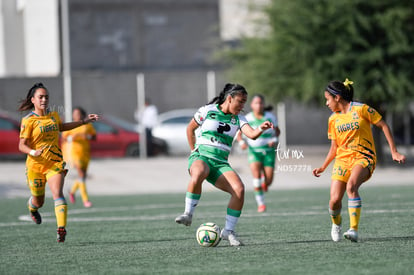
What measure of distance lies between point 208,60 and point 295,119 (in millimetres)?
8801

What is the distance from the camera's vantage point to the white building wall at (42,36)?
41.2 metres

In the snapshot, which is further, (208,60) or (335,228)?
(208,60)

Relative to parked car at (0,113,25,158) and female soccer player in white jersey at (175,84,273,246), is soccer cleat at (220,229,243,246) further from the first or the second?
parked car at (0,113,25,158)

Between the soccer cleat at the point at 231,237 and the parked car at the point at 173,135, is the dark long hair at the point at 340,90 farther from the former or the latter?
the parked car at the point at 173,135

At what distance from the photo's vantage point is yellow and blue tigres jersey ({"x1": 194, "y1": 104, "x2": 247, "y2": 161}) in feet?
32.7

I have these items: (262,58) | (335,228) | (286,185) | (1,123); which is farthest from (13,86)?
(335,228)

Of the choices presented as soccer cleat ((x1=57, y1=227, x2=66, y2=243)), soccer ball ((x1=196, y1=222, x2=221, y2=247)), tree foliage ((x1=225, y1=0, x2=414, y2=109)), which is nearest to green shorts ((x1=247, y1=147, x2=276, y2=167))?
soccer cleat ((x1=57, y1=227, x2=66, y2=243))

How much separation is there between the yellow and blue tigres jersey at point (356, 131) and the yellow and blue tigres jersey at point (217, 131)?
3.75 ft

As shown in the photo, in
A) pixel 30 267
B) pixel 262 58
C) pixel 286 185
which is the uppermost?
pixel 262 58

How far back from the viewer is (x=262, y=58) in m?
27.9

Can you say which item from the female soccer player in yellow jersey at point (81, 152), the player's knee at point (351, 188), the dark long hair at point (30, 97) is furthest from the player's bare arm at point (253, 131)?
the female soccer player in yellow jersey at point (81, 152)

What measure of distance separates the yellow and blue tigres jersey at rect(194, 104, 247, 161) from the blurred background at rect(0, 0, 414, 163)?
16.1m

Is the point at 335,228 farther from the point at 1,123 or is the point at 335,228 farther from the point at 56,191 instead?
the point at 1,123

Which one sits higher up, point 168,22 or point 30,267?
point 168,22
